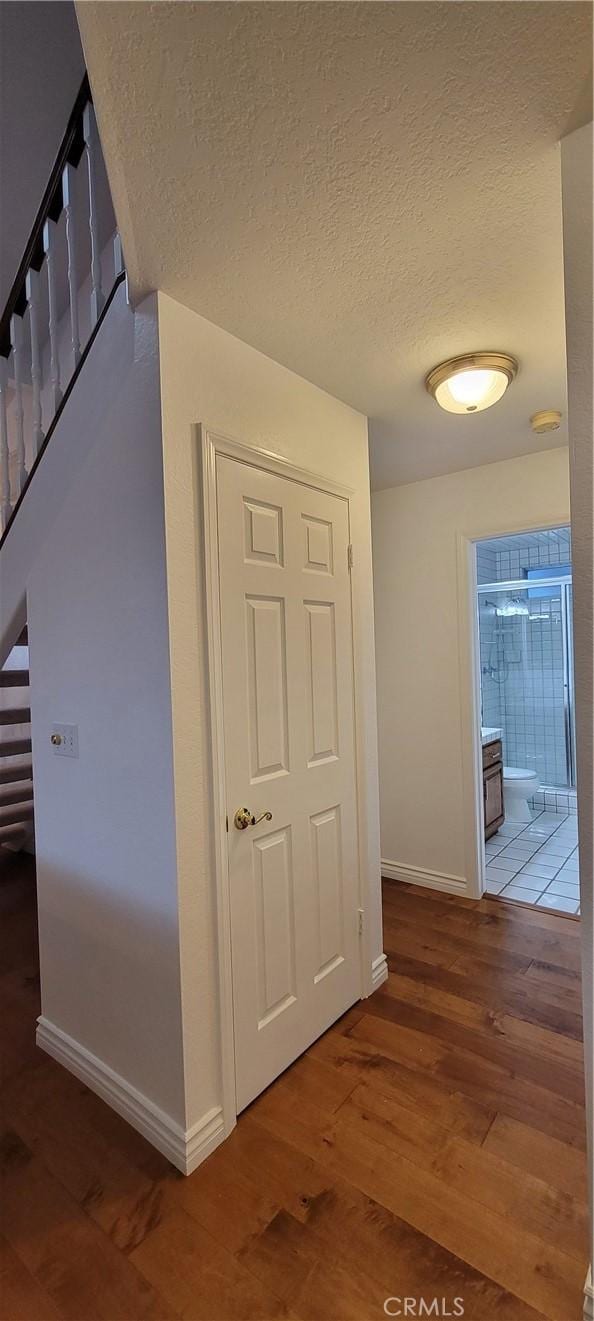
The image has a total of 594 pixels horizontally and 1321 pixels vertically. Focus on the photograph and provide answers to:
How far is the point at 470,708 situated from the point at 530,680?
2.21m

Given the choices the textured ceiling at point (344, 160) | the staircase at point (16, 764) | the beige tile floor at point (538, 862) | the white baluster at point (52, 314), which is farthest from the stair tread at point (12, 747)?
the beige tile floor at point (538, 862)

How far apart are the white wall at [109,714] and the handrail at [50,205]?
69cm

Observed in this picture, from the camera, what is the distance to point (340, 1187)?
1.34 m

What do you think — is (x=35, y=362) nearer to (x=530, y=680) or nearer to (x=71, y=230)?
(x=71, y=230)

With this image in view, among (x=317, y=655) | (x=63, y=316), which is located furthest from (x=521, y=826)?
(x=63, y=316)

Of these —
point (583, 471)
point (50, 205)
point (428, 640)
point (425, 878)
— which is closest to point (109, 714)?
point (583, 471)

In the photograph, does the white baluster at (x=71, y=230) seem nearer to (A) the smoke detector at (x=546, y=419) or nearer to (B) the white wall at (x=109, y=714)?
(B) the white wall at (x=109, y=714)

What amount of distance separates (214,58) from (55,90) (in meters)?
2.00

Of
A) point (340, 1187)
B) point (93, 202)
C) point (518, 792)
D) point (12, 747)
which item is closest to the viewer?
point (340, 1187)

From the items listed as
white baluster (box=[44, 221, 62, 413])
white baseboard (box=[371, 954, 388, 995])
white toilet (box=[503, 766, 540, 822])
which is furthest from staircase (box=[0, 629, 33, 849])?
white toilet (box=[503, 766, 540, 822])

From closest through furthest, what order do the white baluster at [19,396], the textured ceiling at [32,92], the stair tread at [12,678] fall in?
the textured ceiling at [32,92], the white baluster at [19,396], the stair tread at [12,678]

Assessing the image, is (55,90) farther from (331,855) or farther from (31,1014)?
(31,1014)

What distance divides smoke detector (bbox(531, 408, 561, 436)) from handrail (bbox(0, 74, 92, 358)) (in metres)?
1.92

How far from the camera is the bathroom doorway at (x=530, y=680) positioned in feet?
14.0
